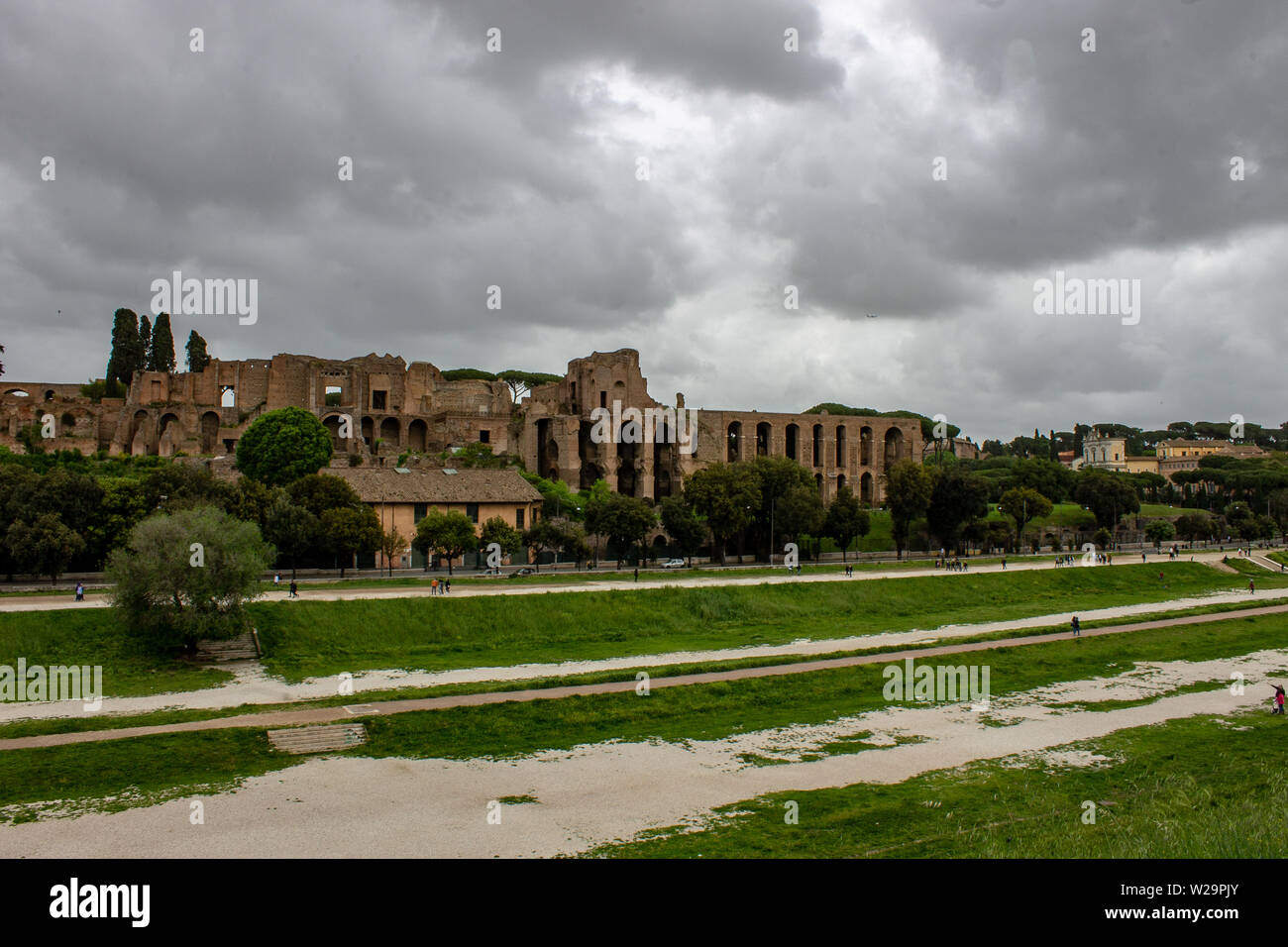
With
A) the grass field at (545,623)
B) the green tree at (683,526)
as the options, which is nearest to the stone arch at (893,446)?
the grass field at (545,623)

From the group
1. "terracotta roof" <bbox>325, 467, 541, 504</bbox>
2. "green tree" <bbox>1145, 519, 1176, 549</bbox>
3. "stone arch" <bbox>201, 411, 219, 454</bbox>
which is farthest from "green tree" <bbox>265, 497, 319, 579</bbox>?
"green tree" <bbox>1145, 519, 1176, 549</bbox>

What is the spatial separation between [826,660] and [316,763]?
16.6 m

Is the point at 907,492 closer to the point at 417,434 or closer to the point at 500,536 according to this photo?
the point at 500,536

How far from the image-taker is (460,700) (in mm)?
22578

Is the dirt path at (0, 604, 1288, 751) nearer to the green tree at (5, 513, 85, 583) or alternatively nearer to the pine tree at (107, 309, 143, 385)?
the green tree at (5, 513, 85, 583)

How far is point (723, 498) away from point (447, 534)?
17023 mm

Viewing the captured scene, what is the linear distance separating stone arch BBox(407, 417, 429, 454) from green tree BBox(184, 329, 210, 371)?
57.0 feet

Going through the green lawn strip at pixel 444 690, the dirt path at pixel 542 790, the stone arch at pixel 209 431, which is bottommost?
the dirt path at pixel 542 790

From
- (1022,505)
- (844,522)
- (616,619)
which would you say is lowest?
(616,619)

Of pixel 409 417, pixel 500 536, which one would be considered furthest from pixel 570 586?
pixel 409 417

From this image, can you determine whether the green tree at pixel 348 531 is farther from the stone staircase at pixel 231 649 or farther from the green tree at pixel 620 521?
the green tree at pixel 620 521

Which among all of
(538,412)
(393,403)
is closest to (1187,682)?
(538,412)

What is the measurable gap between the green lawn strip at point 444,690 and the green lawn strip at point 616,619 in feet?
12.1

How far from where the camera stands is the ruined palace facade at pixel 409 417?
68.3m
